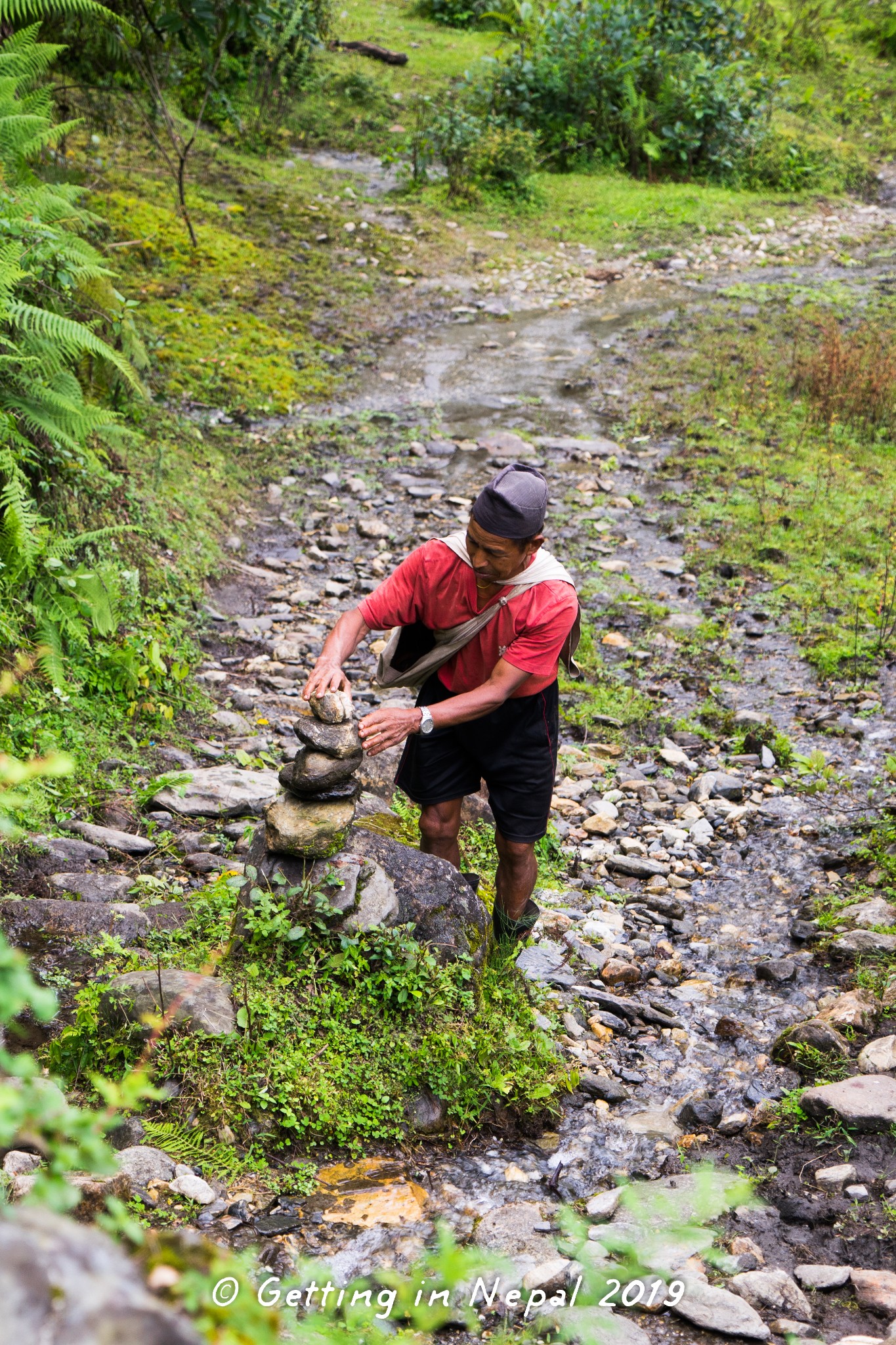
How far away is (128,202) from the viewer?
493 inches

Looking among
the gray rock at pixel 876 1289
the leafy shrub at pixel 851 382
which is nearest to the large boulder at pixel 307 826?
the gray rock at pixel 876 1289

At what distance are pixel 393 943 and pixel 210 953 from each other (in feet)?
2.19

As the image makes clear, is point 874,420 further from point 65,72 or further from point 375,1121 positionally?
point 375,1121

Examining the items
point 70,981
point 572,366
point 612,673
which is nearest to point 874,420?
point 572,366

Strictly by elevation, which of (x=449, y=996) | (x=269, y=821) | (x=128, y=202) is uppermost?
(x=128, y=202)

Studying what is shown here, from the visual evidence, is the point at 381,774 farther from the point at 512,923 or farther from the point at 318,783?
the point at 318,783

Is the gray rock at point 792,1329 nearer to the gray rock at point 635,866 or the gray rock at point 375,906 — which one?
the gray rock at point 375,906

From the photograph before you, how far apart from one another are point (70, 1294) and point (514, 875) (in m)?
3.50

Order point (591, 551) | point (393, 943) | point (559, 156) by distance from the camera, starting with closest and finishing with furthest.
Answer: point (393, 943) < point (591, 551) < point (559, 156)

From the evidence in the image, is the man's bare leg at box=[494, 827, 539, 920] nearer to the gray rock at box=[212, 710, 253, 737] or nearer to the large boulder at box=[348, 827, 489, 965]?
the large boulder at box=[348, 827, 489, 965]

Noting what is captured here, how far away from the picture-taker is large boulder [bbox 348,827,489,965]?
3967 mm

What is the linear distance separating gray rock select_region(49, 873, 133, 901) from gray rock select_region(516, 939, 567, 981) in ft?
5.64

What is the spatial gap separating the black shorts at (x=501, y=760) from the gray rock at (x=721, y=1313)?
1881mm

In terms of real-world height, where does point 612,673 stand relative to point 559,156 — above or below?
below
